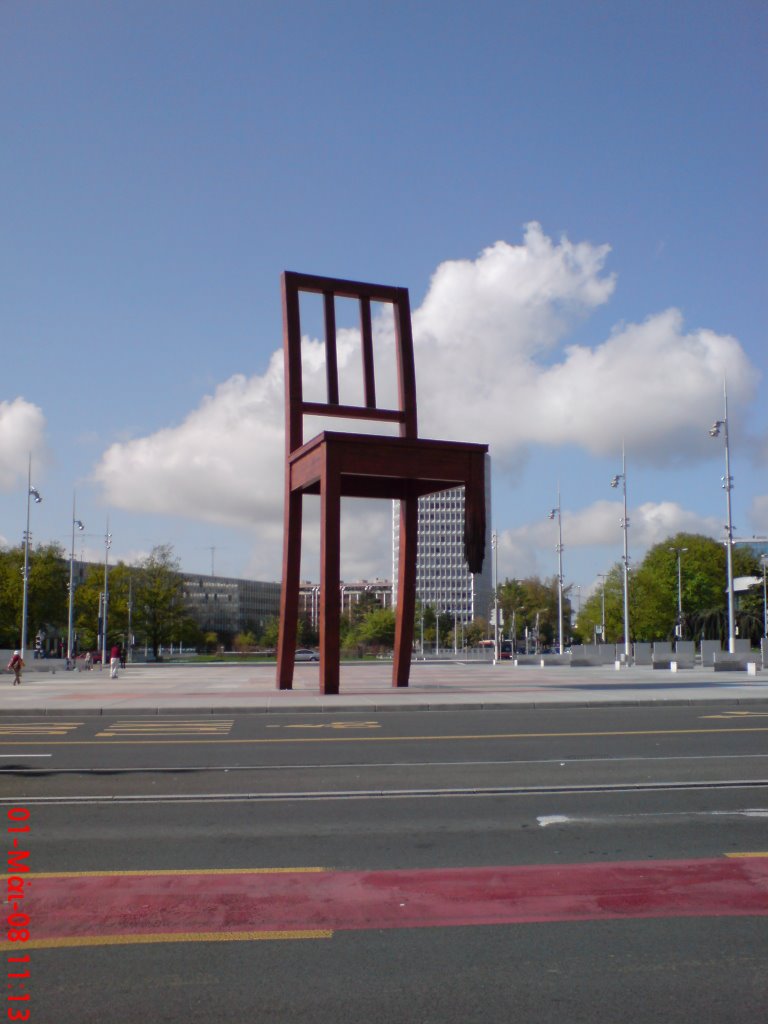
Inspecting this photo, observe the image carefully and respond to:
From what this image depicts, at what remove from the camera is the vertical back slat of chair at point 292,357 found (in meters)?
25.7

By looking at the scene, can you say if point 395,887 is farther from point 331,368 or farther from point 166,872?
point 331,368

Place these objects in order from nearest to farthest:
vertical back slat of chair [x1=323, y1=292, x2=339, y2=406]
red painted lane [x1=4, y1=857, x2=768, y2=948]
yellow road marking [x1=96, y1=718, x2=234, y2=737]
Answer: red painted lane [x1=4, y1=857, x2=768, y2=948] → yellow road marking [x1=96, y1=718, x2=234, y2=737] → vertical back slat of chair [x1=323, y1=292, x2=339, y2=406]

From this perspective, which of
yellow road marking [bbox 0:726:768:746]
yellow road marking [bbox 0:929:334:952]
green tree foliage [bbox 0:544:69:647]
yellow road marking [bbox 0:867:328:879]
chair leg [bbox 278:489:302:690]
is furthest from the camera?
green tree foliage [bbox 0:544:69:647]

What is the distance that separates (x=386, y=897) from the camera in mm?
6227

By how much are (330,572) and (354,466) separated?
A: 268 centimetres

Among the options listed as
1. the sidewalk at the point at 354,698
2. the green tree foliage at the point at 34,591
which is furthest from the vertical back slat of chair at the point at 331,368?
the green tree foliage at the point at 34,591

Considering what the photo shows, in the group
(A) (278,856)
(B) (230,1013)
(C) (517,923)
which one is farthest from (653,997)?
(A) (278,856)

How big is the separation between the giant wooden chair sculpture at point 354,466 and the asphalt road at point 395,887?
11857 millimetres

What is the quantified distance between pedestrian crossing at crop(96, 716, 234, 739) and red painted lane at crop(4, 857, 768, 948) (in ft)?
30.8

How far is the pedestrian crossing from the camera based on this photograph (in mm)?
16062

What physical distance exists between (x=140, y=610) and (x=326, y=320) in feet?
215

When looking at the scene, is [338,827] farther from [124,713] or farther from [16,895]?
[124,713]

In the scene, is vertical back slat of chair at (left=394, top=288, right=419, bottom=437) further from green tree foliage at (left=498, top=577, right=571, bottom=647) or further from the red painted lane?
green tree foliage at (left=498, top=577, right=571, bottom=647)

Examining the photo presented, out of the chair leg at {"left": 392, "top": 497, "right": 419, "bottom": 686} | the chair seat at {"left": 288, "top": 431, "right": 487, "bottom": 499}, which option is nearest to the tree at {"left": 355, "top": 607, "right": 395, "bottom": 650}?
the chair leg at {"left": 392, "top": 497, "right": 419, "bottom": 686}
